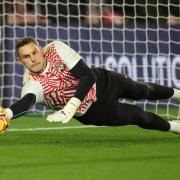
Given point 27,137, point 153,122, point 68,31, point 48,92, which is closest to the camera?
point 48,92

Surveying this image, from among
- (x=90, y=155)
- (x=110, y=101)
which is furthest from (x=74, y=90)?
(x=90, y=155)

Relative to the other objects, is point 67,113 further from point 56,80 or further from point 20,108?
point 56,80

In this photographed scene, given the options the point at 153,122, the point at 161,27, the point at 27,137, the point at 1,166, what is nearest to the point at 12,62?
the point at 161,27

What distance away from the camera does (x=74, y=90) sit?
4.97 m

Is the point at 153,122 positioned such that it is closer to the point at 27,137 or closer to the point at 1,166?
the point at 27,137

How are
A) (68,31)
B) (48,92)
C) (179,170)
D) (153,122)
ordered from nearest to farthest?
(179,170) < (48,92) < (153,122) < (68,31)

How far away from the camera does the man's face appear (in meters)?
4.69

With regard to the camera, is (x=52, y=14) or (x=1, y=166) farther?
(x=52, y=14)

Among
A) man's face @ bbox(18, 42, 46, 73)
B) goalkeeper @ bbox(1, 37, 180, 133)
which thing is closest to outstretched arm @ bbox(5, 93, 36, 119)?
goalkeeper @ bbox(1, 37, 180, 133)

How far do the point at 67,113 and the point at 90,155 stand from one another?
0.33m

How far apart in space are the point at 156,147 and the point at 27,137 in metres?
1.24

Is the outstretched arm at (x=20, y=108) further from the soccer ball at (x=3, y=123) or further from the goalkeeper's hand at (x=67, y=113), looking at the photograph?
the goalkeeper's hand at (x=67, y=113)

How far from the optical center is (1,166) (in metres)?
4.11

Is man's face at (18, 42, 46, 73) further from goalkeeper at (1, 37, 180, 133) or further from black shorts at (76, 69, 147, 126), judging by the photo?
black shorts at (76, 69, 147, 126)
